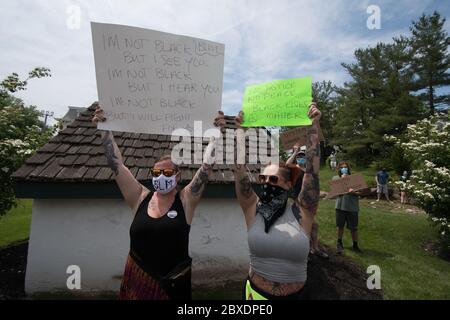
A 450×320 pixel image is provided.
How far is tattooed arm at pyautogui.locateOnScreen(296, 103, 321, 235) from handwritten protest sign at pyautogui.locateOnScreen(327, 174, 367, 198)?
3.16 m

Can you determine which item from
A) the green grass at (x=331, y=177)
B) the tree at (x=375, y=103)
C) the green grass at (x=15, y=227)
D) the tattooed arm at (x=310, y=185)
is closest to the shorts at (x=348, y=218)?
the tattooed arm at (x=310, y=185)

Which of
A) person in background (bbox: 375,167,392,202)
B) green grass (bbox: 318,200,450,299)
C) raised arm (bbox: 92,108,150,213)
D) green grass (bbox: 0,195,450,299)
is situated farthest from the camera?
person in background (bbox: 375,167,392,202)

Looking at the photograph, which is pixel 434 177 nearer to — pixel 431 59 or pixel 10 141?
pixel 10 141

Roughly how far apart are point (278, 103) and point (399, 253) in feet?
23.6

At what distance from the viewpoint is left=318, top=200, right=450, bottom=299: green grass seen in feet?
18.1

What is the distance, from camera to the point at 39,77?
7410 mm

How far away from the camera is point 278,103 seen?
9.25ft

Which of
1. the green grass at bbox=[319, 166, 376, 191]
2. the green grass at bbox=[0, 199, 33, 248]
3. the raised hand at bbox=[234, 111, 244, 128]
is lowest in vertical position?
the green grass at bbox=[0, 199, 33, 248]

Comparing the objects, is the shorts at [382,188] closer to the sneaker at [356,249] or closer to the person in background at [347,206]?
the sneaker at [356,249]

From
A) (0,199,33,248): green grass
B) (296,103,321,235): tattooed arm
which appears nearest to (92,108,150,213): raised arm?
(296,103,321,235): tattooed arm

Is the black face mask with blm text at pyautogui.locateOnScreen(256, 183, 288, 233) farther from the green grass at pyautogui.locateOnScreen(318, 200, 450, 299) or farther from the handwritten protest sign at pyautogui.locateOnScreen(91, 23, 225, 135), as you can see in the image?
the green grass at pyautogui.locateOnScreen(318, 200, 450, 299)

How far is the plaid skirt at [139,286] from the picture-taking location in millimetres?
2441

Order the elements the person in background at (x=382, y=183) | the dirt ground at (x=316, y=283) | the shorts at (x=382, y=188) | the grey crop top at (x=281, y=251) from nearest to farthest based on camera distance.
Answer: the grey crop top at (x=281, y=251), the dirt ground at (x=316, y=283), the person in background at (x=382, y=183), the shorts at (x=382, y=188)
